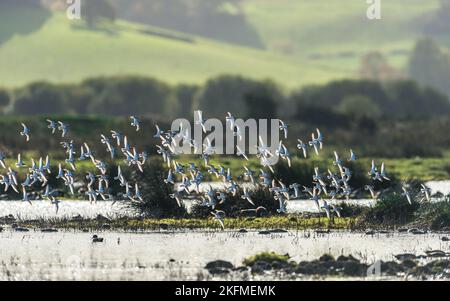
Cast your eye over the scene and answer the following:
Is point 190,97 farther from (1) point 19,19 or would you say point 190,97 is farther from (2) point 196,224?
(2) point 196,224

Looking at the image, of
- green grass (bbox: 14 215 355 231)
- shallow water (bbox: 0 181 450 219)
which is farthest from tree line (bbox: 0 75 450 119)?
green grass (bbox: 14 215 355 231)

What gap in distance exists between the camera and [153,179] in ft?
123

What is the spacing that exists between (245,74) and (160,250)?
119 meters

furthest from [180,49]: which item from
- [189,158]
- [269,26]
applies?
[189,158]

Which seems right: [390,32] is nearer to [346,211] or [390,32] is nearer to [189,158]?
[189,158]

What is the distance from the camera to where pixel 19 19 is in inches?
6526

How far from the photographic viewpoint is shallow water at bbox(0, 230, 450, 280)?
28.8 metres

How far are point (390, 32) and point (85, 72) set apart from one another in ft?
186

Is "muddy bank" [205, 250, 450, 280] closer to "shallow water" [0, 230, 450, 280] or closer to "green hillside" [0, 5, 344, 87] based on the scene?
"shallow water" [0, 230, 450, 280]

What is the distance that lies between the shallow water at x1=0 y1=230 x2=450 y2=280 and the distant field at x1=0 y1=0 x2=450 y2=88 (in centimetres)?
10399

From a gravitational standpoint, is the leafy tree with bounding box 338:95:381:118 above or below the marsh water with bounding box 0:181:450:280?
above

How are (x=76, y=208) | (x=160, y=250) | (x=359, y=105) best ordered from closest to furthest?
1. (x=160, y=250)
2. (x=76, y=208)
3. (x=359, y=105)

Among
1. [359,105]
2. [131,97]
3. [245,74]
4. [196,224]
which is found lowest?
[196,224]

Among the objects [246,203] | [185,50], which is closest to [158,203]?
[246,203]
